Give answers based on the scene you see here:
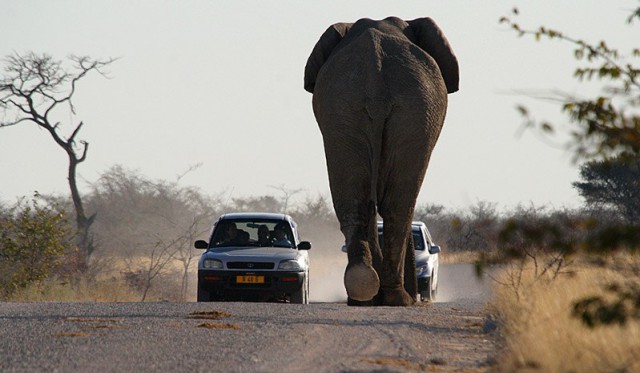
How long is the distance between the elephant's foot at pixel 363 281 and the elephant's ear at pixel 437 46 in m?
4.04

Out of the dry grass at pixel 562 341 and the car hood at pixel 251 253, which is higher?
the car hood at pixel 251 253

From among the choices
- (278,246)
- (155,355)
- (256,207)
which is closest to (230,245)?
(278,246)

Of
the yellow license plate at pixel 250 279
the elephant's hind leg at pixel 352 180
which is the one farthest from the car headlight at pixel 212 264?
the elephant's hind leg at pixel 352 180

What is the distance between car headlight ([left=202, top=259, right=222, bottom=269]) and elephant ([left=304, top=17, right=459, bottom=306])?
343 centimetres

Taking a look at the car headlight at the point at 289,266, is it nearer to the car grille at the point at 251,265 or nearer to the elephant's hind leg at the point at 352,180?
the car grille at the point at 251,265

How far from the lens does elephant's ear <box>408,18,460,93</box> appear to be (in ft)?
65.1

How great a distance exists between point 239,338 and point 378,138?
585 cm

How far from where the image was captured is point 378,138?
17984mm

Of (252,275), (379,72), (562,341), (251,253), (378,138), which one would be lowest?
(562,341)

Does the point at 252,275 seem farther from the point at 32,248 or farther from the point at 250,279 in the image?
the point at 32,248

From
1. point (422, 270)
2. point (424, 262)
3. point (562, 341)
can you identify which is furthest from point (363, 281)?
point (562, 341)

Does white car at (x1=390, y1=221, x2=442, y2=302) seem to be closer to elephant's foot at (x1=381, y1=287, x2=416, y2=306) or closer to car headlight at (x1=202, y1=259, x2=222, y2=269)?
car headlight at (x1=202, y1=259, x2=222, y2=269)

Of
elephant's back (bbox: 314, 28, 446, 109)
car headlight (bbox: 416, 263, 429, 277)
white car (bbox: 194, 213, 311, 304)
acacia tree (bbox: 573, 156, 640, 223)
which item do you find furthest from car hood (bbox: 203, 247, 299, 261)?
acacia tree (bbox: 573, 156, 640, 223)

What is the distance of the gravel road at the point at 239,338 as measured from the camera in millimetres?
10609
